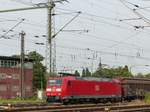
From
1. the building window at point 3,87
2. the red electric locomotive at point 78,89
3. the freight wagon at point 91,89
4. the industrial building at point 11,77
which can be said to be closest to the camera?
the red electric locomotive at point 78,89

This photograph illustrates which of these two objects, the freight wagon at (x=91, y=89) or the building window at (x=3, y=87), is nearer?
the freight wagon at (x=91, y=89)

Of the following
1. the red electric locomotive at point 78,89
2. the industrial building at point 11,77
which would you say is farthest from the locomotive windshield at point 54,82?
the industrial building at point 11,77

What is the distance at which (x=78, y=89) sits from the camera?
44.3 meters

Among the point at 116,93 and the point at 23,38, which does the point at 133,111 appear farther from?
the point at 23,38

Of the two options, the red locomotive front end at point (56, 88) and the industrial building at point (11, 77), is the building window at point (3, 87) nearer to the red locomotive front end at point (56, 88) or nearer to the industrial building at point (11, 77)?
the industrial building at point (11, 77)

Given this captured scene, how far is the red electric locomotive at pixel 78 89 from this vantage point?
42812mm

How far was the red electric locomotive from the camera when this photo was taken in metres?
42.8

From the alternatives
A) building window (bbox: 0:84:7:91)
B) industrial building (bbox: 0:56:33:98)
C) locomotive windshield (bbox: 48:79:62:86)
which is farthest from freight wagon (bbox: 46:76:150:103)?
building window (bbox: 0:84:7:91)

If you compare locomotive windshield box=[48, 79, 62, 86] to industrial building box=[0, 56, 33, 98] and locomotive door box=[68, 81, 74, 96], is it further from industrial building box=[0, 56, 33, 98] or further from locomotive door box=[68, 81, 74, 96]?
industrial building box=[0, 56, 33, 98]

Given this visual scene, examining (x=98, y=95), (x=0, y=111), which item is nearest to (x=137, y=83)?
(x=98, y=95)

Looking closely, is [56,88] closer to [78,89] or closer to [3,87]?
[78,89]

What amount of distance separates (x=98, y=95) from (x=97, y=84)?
1.17 metres

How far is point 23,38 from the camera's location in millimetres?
60250

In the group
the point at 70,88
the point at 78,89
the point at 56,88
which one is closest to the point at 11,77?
the point at 78,89
